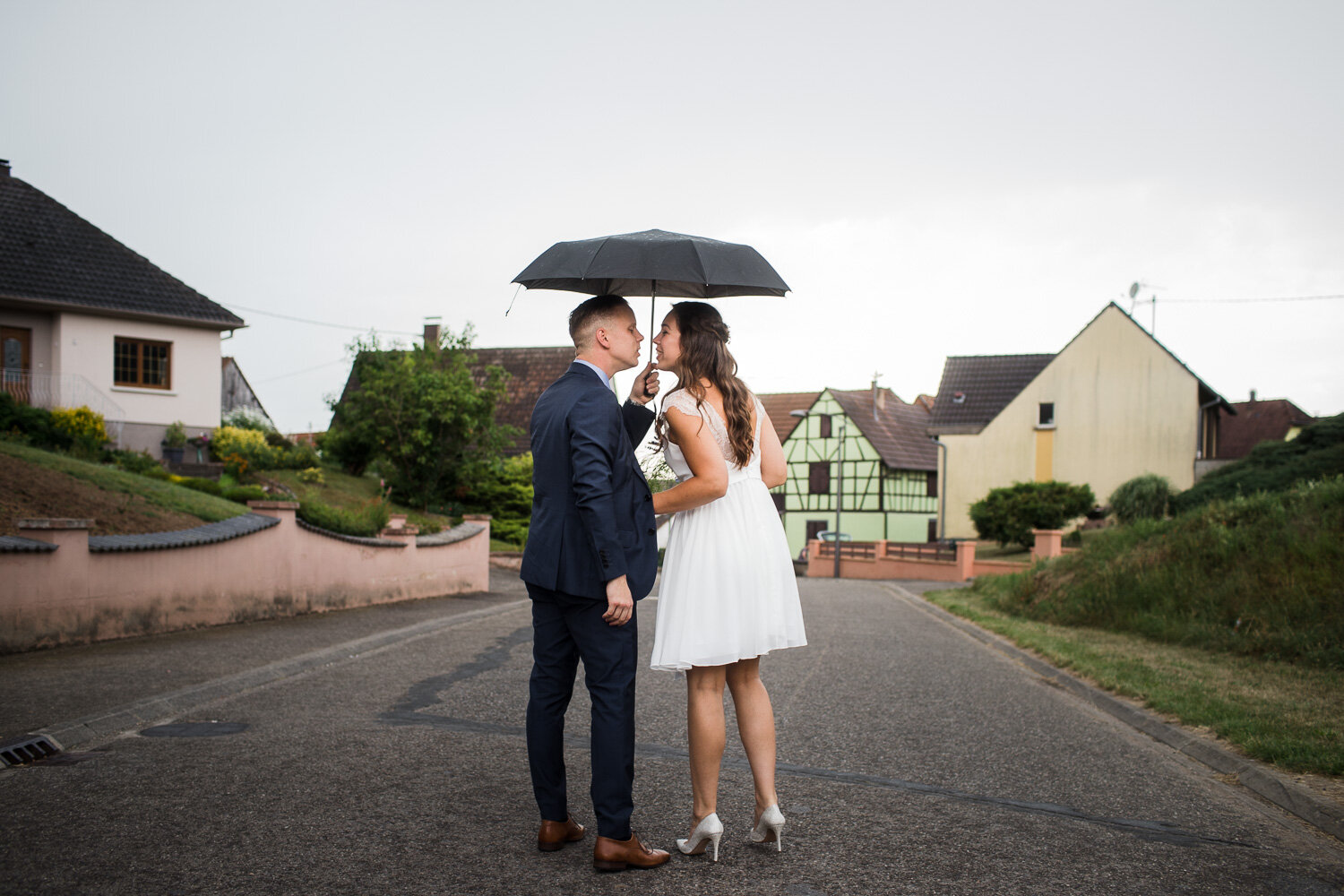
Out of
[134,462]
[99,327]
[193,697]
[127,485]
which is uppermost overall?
[99,327]

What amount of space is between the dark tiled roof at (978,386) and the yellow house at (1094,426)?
0.86 feet

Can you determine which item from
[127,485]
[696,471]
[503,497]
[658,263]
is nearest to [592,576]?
[696,471]

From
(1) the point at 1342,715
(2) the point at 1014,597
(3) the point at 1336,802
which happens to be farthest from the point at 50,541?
(2) the point at 1014,597

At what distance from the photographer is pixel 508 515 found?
27266 millimetres

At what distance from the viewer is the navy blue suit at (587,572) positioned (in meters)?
3.49

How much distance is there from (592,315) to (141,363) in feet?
78.0

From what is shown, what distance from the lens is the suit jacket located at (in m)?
3.48

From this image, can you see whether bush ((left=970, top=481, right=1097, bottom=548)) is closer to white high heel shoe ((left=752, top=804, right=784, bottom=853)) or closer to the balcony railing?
the balcony railing

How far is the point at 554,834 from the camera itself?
12.0ft

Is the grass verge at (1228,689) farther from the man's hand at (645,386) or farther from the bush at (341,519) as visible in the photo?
the bush at (341,519)

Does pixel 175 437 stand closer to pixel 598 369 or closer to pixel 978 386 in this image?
pixel 598 369

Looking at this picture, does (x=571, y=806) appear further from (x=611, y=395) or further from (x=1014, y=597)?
(x=1014, y=597)

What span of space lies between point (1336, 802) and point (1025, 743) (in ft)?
5.50

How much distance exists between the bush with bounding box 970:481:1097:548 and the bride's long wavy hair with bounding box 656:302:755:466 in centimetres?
3160
